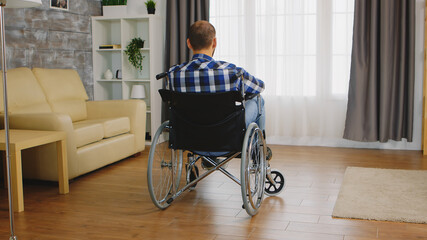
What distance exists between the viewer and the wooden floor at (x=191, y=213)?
2449 mm

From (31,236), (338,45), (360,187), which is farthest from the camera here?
(338,45)

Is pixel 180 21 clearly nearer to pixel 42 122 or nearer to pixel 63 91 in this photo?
pixel 63 91

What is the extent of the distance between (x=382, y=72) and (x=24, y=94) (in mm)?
3211

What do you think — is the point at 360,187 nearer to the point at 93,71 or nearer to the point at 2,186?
the point at 2,186

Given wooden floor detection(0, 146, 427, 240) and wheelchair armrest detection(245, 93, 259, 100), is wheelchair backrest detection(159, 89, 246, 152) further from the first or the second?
wooden floor detection(0, 146, 427, 240)

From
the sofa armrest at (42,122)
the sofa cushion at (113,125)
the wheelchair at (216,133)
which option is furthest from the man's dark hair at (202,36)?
the sofa cushion at (113,125)

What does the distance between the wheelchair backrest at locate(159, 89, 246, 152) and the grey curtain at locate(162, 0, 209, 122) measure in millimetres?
2611

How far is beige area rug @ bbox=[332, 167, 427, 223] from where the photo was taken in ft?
8.80

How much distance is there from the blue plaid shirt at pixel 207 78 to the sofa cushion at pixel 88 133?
47.6 inches


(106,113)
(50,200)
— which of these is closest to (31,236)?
(50,200)

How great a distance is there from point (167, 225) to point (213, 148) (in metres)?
0.48

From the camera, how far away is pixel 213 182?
351 cm

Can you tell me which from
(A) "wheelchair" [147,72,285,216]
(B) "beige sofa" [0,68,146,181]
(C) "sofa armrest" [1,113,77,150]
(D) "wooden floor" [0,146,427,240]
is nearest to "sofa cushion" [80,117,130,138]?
(B) "beige sofa" [0,68,146,181]

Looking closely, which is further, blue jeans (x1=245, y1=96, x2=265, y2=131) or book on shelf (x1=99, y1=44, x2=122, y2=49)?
book on shelf (x1=99, y1=44, x2=122, y2=49)
